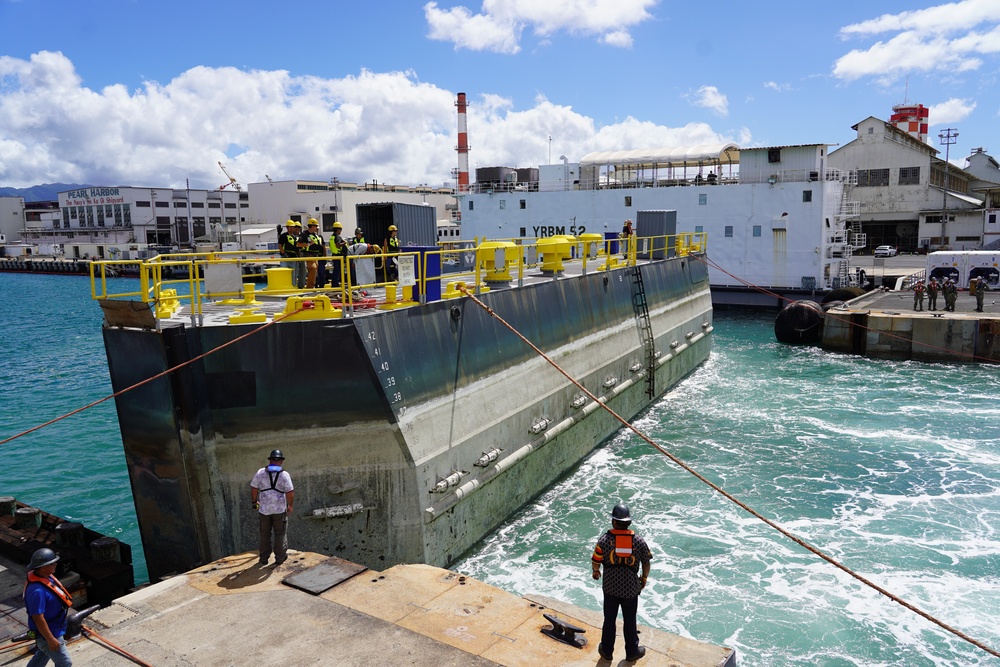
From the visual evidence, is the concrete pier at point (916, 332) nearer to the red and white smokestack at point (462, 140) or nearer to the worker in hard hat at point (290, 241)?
the worker in hard hat at point (290, 241)

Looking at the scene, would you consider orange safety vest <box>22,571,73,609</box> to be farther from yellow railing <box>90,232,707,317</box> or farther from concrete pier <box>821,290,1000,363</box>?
concrete pier <box>821,290,1000,363</box>

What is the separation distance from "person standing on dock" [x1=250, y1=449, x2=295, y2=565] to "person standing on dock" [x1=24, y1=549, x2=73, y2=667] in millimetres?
2603

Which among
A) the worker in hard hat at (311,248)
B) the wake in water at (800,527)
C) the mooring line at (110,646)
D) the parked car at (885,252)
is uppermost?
the worker in hard hat at (311,248)

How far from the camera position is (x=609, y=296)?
20203 mm

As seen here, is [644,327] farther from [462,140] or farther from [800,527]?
[462,140]

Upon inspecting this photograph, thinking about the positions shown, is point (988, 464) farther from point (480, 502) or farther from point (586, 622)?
point (586, 622)

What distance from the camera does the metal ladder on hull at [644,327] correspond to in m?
22.1

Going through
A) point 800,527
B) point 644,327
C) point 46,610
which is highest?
point 644,327

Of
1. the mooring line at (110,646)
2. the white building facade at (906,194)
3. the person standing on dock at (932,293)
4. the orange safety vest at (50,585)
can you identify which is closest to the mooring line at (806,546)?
the mooring line at (110,646)

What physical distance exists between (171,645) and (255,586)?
1.46 metres

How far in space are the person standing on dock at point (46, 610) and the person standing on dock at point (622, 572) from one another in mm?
5050

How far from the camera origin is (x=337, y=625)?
24.5 ft

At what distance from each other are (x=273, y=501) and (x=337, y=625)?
2094mm

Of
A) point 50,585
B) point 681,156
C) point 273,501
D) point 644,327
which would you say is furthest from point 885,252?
point 50,585
